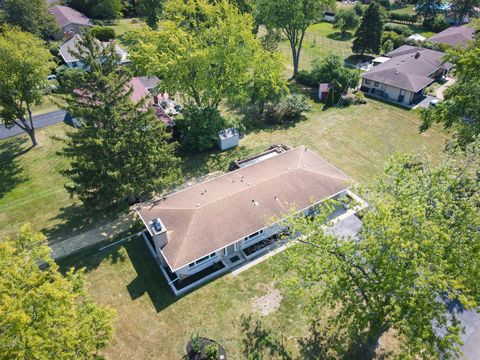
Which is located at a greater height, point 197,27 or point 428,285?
point 197,27

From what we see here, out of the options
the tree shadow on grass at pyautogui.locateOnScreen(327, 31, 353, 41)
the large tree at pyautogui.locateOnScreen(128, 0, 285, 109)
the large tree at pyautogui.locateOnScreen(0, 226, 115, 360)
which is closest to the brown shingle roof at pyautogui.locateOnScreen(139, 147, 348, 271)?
the large tree at pyautogui.locateOnScreen(0, 226, 115, 360)

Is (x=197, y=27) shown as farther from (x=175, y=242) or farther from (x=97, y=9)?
(x=97, y=9)

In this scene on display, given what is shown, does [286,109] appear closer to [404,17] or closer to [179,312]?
[179,312]

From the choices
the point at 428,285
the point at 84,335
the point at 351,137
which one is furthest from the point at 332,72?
the point at 84,335

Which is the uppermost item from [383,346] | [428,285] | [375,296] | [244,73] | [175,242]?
[244,73]

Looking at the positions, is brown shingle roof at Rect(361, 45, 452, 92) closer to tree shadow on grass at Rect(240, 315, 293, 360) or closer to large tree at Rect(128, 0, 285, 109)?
large tree at Rect(128, 0, 285, 109)

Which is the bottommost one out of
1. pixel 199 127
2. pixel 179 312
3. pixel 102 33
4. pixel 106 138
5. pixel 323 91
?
pixel 179 312

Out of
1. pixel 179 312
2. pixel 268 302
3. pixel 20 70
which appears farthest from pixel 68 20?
pixel 268 302
